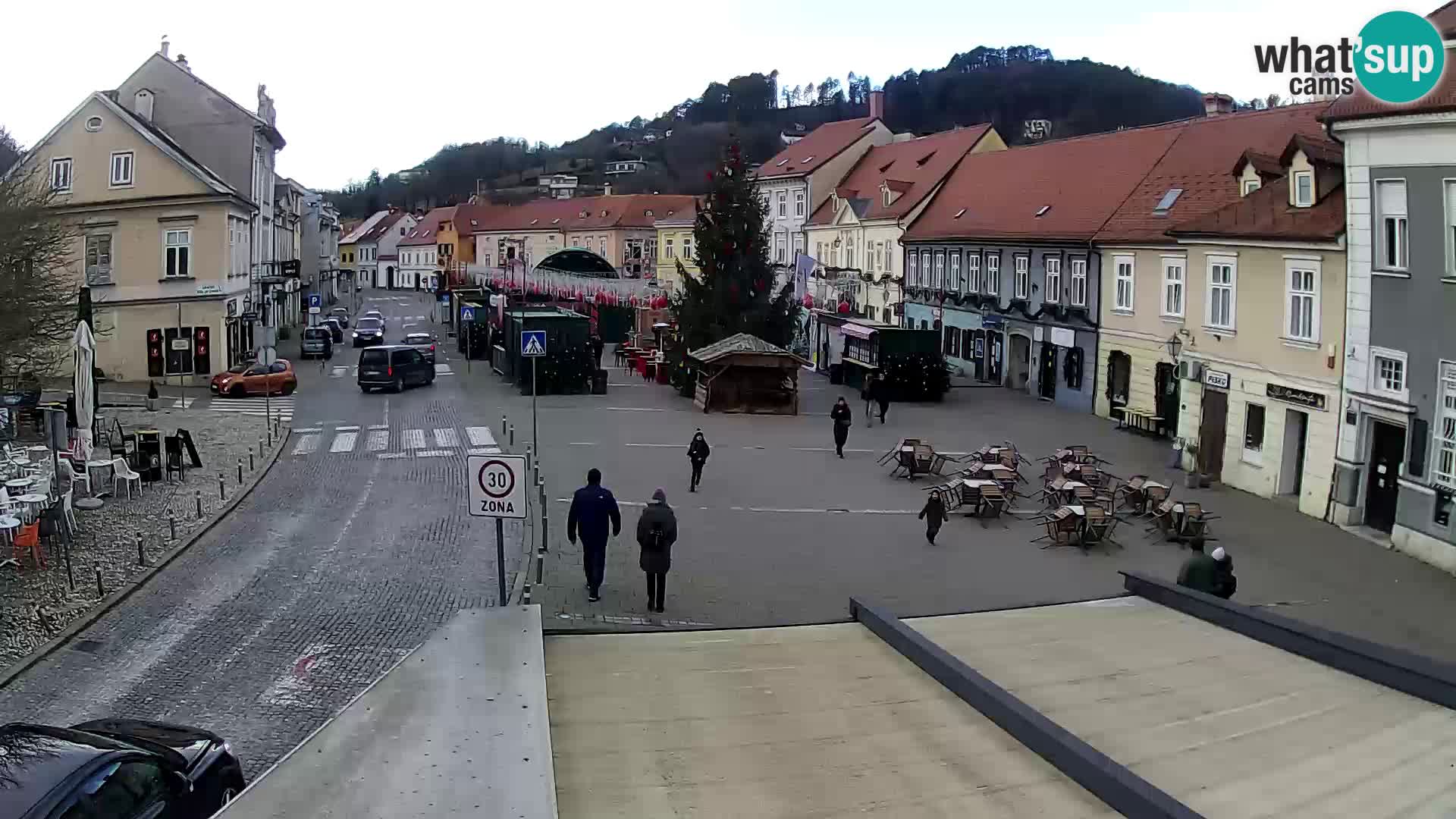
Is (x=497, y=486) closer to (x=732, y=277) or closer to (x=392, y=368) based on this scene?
(x=392, y=368)

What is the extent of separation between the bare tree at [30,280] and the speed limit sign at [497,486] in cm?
1388

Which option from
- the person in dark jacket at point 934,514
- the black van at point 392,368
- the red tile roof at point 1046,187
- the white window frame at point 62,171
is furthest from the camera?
the black van at point 392,368

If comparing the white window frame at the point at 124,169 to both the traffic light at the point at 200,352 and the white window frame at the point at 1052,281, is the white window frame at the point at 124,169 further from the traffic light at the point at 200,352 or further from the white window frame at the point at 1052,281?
the white window frame at the point at 1052,281

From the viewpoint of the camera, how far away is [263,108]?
68.5m

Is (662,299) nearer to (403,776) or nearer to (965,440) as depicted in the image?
(965,440)

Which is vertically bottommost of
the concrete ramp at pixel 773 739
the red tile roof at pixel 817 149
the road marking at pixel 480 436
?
the road marking at pixel 480 436

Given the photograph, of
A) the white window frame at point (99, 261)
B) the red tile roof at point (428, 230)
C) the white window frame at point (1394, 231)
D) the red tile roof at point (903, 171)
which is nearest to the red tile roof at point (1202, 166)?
the white window frame at point (1394, 231)

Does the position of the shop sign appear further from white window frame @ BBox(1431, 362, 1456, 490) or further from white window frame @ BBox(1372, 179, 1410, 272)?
white window frame @ BBox(1431, 362, 1456, 490)

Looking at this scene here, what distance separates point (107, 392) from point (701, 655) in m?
37.4

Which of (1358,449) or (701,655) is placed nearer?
(701,655)

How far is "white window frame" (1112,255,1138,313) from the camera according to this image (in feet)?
115

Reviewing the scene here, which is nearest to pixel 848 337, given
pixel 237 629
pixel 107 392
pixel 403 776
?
pixel 107 392

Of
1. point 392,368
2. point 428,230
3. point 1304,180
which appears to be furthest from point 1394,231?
point 428,230

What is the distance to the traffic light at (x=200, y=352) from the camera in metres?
43.7
